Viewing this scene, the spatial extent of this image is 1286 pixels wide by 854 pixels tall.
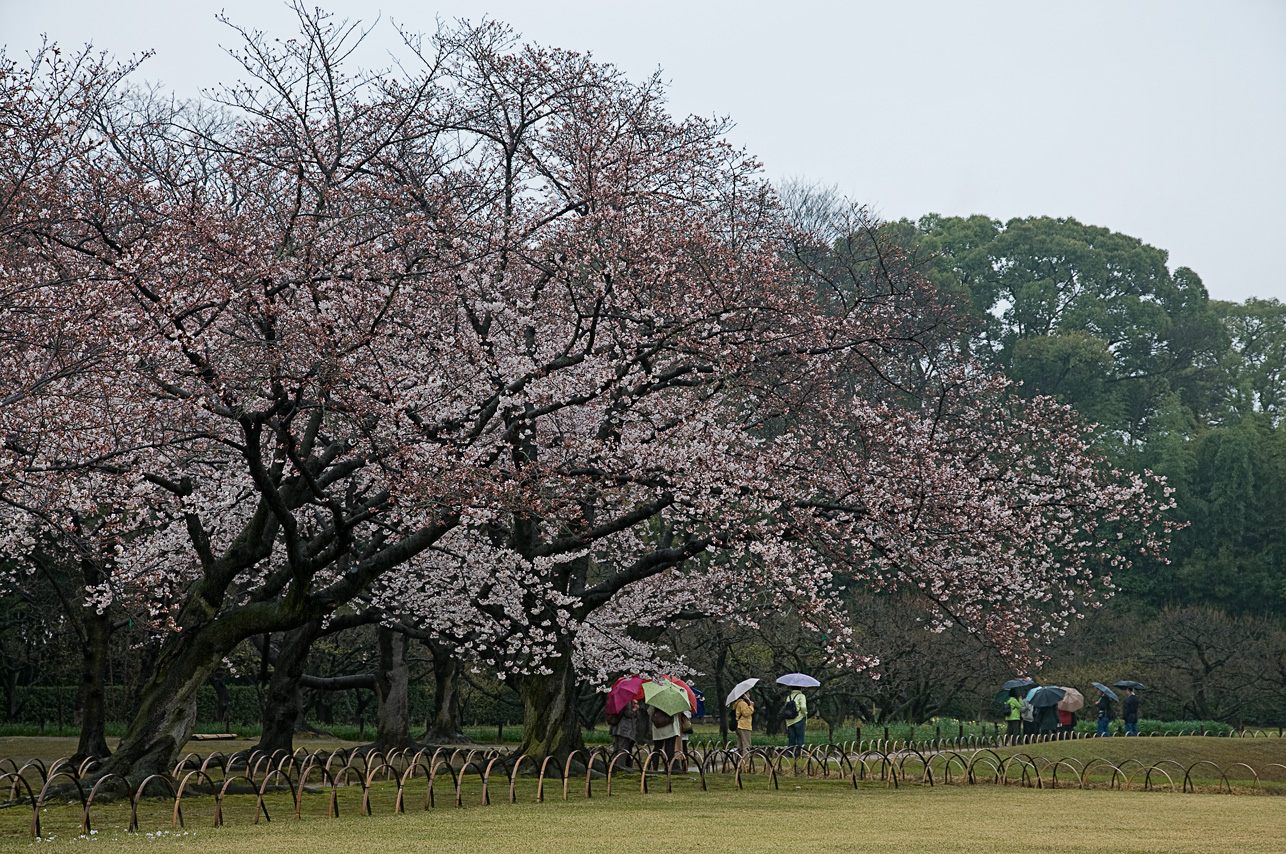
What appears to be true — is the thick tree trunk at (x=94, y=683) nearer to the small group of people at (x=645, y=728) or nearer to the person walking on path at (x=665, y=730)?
the small group of people at (x=645, y=728)

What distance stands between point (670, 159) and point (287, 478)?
20.9 ft

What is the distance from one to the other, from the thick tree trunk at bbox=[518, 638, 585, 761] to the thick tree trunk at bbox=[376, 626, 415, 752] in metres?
3.58

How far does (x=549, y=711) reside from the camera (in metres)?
14.2

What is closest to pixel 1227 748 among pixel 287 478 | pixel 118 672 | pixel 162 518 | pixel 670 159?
pixel 670 159

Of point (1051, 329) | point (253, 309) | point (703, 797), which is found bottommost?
point (703, 797)

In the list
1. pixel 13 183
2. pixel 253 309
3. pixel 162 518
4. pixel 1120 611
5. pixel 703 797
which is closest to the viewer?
pixel 13 183

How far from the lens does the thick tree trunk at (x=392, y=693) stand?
672 inches

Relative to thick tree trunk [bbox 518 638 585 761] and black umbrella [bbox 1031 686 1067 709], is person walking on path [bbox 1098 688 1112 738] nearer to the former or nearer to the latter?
black umbrella [bbox 1031 686 1067 709]

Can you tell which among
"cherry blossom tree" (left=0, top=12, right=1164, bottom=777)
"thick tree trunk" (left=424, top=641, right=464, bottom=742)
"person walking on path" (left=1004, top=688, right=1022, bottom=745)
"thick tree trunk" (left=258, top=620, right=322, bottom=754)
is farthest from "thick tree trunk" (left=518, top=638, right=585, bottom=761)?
"person walking on path" (left=1004, top=688, right=1022, bottom=745)

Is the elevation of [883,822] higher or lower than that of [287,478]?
lower

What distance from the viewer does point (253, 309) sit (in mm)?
10875

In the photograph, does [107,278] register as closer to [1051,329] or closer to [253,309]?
[253,309]

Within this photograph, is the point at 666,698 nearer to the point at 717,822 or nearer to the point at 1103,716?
the point at 717,822

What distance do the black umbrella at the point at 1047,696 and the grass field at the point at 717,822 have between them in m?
8.73
